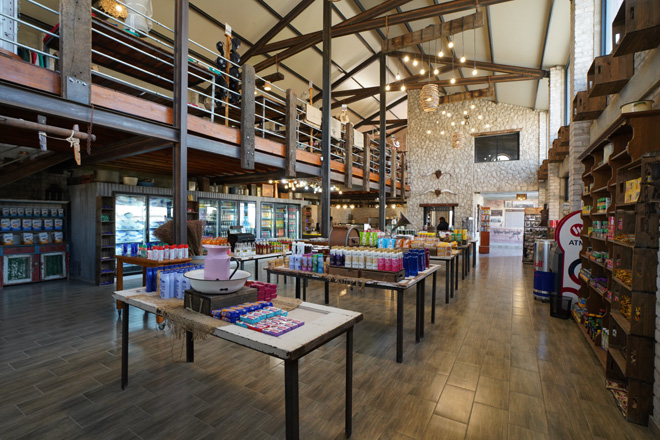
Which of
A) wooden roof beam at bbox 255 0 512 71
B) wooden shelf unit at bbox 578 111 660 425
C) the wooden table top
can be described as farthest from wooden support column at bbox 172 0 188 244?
wooden roof beam at bbox 255 0 512 71

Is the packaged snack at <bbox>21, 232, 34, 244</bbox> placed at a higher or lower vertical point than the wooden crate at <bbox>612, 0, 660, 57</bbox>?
lower

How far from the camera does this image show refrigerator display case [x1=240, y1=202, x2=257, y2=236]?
34.4 ft

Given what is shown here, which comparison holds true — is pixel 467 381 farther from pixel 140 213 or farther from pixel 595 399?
pixel 140 213

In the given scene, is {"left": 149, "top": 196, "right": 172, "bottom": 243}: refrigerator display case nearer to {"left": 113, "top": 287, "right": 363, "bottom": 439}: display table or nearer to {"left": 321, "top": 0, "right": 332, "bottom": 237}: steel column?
{"left": 321, "top": 0, "right": 332, "bottom": 237}: steel column

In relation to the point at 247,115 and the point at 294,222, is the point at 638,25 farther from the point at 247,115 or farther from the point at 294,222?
the point at 294,222

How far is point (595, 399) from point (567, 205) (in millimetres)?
5136

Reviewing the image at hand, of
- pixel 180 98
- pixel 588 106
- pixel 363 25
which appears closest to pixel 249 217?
pixel 180 98

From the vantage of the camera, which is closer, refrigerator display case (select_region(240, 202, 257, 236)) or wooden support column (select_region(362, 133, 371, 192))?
wooden support column (select_region(362, 133, 371, 192))

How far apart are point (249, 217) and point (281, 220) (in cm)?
158

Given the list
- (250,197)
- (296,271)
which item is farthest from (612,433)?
(250,197)

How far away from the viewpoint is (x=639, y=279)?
2.27 metres

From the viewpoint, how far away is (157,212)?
822 cm

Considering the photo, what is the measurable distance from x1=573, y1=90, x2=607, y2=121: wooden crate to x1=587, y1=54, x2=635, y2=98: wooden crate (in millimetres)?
726

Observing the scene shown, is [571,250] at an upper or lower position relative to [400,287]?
upper
